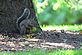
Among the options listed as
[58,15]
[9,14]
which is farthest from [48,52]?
[58,15]

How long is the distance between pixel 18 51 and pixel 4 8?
2080 millimetres

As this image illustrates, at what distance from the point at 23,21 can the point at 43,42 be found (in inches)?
39.1

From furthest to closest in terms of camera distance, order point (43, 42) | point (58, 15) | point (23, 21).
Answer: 1. point (58, 15)
2. point (23, 21)
3. point (43, 42)

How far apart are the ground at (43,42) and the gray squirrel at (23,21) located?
0.24 metres

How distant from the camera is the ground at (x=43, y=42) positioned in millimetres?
8423

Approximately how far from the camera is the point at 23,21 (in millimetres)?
9578

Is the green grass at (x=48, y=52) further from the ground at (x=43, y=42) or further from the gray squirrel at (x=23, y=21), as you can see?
the gray squirrel at (x=23, y=21)

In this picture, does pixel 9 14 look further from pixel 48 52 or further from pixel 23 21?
pixel 48 52

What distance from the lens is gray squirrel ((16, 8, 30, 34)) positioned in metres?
9.53

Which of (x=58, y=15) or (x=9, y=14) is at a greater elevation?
(x=9, y=14)

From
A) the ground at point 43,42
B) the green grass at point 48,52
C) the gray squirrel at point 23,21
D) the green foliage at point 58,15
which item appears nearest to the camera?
the green grass at point 48,52

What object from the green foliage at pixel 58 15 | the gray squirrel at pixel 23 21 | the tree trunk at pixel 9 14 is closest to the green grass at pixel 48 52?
the gray squirrel at pixel 23 21

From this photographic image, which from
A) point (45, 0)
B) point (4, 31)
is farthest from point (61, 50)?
point (45, 0)

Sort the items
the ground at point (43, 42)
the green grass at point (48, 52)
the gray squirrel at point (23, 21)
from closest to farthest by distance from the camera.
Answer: the green grass at point (48, 52)
the ground at point (43, 42)
the gray squirrel at point (23, 21)
